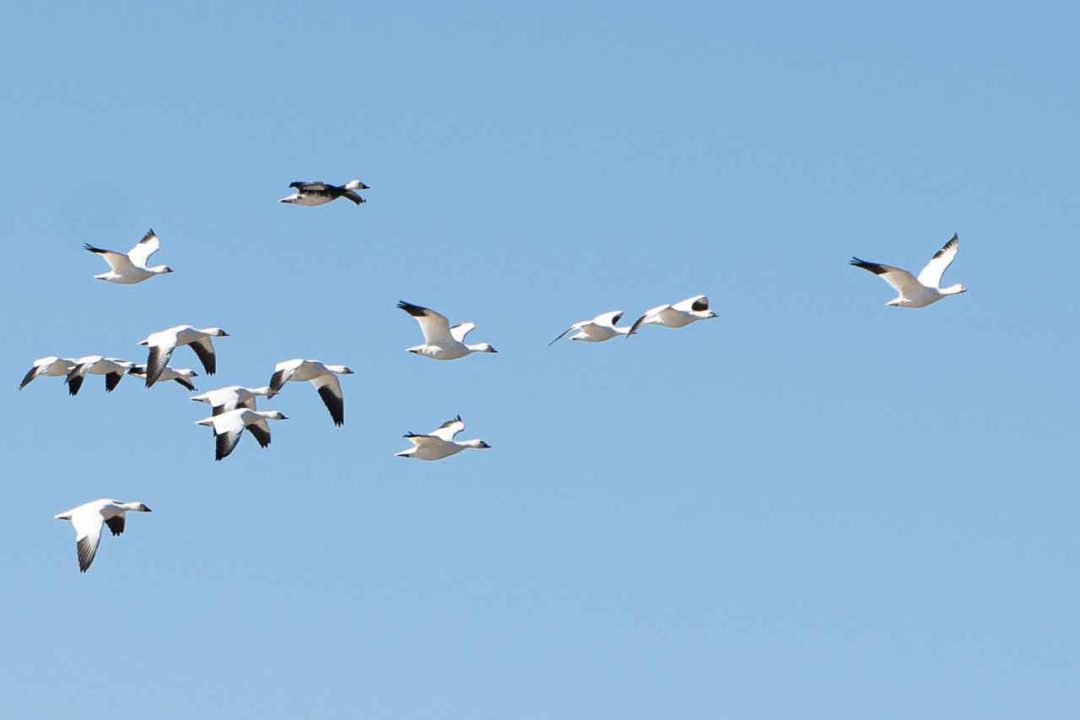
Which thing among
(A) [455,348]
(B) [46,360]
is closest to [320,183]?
(A) [455,348]

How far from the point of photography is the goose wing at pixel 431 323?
141ft

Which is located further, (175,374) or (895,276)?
(175,374)

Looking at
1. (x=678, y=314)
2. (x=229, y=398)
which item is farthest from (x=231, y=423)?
(x=678, y=314)

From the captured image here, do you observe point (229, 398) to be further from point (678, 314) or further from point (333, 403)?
point (678, 314)

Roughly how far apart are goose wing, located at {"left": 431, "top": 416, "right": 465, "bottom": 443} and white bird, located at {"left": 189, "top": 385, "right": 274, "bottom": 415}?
2681 millimetres

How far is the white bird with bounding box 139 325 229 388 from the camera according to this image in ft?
143

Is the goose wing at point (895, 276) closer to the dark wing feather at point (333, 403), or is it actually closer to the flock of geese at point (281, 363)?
the flock of geese at point (281, 363)

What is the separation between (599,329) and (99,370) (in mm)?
8039

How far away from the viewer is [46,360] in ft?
151

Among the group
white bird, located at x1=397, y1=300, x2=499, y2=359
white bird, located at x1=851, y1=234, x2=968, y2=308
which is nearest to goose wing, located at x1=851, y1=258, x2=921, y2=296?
white bird, located at x1=851, y1=234, x2=968, y2=308

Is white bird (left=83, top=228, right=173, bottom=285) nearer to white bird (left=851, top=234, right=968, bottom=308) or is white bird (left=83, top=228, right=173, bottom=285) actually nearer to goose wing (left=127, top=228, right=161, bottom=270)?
goose wing (left=127, top=228, right=161, bottom=270)

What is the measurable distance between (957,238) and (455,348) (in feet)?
25.2

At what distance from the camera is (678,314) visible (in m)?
44.1

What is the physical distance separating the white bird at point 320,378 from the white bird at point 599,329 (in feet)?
11.5
